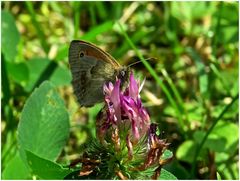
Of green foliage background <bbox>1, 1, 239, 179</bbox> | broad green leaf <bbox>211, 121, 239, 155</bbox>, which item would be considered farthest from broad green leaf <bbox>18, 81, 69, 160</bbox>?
broad green leaf <bbox>211, 121, 239, 155</bbox>

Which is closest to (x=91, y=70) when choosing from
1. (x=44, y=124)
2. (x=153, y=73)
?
(x=44, y=124)

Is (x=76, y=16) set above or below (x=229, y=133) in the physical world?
above

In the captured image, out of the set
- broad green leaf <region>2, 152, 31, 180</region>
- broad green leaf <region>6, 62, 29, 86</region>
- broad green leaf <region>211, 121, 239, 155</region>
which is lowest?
broad green leaf <region>211, 121, 239, 155</region>

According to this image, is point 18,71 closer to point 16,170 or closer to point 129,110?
point 16,170

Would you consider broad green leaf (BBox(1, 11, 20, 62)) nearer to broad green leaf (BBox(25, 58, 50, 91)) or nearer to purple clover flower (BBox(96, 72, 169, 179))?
broad green leaf (BBox(25, 58, 50, 91))

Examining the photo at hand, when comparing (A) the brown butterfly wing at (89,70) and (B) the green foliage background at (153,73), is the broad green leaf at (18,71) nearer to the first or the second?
(B) the green foliage background at (153,73)

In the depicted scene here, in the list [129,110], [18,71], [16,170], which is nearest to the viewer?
[129,110]

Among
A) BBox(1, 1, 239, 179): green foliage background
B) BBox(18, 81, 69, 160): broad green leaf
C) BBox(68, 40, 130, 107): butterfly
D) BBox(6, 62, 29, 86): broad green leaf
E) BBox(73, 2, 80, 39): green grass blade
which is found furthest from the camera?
BBox(73, 2, 80, 39): green grass blade
